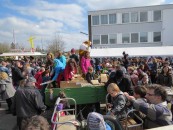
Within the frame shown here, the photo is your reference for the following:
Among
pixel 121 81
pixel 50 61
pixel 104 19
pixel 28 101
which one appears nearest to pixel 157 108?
pixel 28 101

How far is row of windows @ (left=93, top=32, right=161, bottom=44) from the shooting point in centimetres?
3014

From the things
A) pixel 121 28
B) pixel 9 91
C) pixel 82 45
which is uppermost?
pixel 121 28

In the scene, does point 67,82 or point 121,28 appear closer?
point 67,82

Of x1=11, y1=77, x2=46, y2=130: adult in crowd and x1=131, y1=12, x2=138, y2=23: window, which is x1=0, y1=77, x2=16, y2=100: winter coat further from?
x1=131, y1=12, x2=138, y2=23: window

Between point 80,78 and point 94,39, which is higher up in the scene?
point 94,39

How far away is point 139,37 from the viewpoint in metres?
30.4

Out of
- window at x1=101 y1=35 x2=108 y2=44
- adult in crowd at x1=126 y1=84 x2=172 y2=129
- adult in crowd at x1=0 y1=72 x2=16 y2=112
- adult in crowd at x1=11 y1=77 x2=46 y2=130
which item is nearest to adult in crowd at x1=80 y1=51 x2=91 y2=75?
adult in crowd at x1=0 y1=72 x2=16 y2=112

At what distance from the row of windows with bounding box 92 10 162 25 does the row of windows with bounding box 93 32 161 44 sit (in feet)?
5.90

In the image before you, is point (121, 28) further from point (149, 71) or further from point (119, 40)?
point (149, 71)

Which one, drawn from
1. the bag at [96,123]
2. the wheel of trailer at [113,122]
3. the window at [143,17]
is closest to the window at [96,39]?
the window at [143,17]

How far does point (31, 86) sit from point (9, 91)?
3515mm

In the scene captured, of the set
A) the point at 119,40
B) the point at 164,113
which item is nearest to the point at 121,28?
the point at 119,40

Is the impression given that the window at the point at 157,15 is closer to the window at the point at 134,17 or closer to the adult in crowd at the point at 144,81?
the window at the point at 134,17

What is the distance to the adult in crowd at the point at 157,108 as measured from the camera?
3457 millimetres
